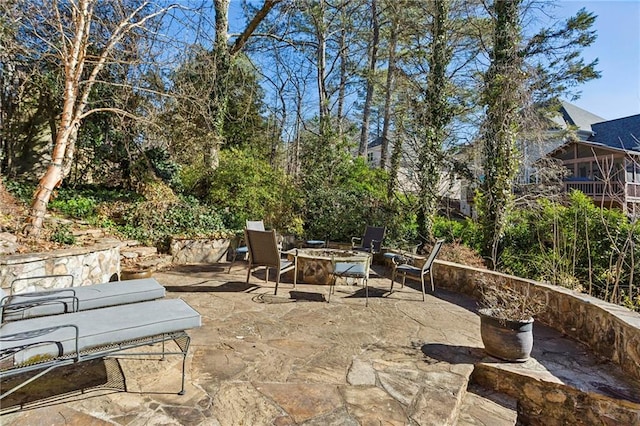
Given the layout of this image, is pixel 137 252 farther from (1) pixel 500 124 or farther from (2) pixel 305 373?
(1) pixel 500 124

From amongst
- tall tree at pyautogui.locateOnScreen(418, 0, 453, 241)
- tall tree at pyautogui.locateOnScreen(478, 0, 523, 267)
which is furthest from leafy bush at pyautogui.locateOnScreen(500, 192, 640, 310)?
tall tree at pyautogui.locateOnScreen(418, 0, 453, 241)

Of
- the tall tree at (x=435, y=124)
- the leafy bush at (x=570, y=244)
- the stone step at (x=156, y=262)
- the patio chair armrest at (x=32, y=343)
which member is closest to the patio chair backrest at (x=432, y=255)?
the leafy bush at (x=570, y=244)

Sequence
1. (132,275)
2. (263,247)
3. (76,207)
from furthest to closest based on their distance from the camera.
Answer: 1. (76,207)
2. (132,275)
3. (263,247)

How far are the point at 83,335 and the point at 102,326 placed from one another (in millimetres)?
155

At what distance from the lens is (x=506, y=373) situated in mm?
2818

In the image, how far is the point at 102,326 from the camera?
7.14ft

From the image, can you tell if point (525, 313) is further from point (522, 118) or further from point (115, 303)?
point (522, 118)

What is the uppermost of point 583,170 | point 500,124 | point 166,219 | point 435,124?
point 435,124

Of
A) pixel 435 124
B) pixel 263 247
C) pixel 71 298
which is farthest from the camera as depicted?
pixel 435 124

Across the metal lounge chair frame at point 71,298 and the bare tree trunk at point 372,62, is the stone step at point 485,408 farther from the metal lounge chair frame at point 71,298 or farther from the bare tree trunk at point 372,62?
the bare tree trunk at point 372,62

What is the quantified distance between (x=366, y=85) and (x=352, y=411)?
15.3m

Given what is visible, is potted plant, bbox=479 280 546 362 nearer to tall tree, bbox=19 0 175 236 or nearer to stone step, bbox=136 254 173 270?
stone step, bbox=136 254 173 270

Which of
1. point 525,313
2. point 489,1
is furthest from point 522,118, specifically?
point 525,313

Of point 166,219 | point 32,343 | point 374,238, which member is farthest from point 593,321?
point 166,219
